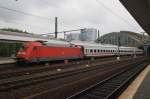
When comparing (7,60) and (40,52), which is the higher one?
(40,52)

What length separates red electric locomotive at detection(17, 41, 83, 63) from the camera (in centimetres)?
2499

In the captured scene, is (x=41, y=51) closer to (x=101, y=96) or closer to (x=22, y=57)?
(x=22, y=57)

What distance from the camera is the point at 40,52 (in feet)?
85.8

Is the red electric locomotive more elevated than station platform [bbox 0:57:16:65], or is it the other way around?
the red electric locomotive

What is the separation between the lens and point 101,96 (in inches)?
423

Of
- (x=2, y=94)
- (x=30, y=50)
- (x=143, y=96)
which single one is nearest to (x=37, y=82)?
(x=2, y=94)

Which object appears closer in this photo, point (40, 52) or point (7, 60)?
point (40, 52)

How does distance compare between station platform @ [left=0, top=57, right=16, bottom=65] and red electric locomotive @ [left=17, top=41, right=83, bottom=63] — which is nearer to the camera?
red electric locomotive @ [left=17, top=41, right=83, bottom=63]

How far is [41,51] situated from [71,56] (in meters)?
8.12

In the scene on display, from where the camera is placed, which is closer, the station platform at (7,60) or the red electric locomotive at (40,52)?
the red electric locomotive at (40,52)

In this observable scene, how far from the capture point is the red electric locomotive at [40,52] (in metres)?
25.0

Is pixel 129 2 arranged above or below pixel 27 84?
above

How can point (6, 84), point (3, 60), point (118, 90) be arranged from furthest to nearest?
point (3, 60) → point (6, 84) → point (118, 90)

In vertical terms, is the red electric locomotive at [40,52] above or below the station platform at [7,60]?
above
